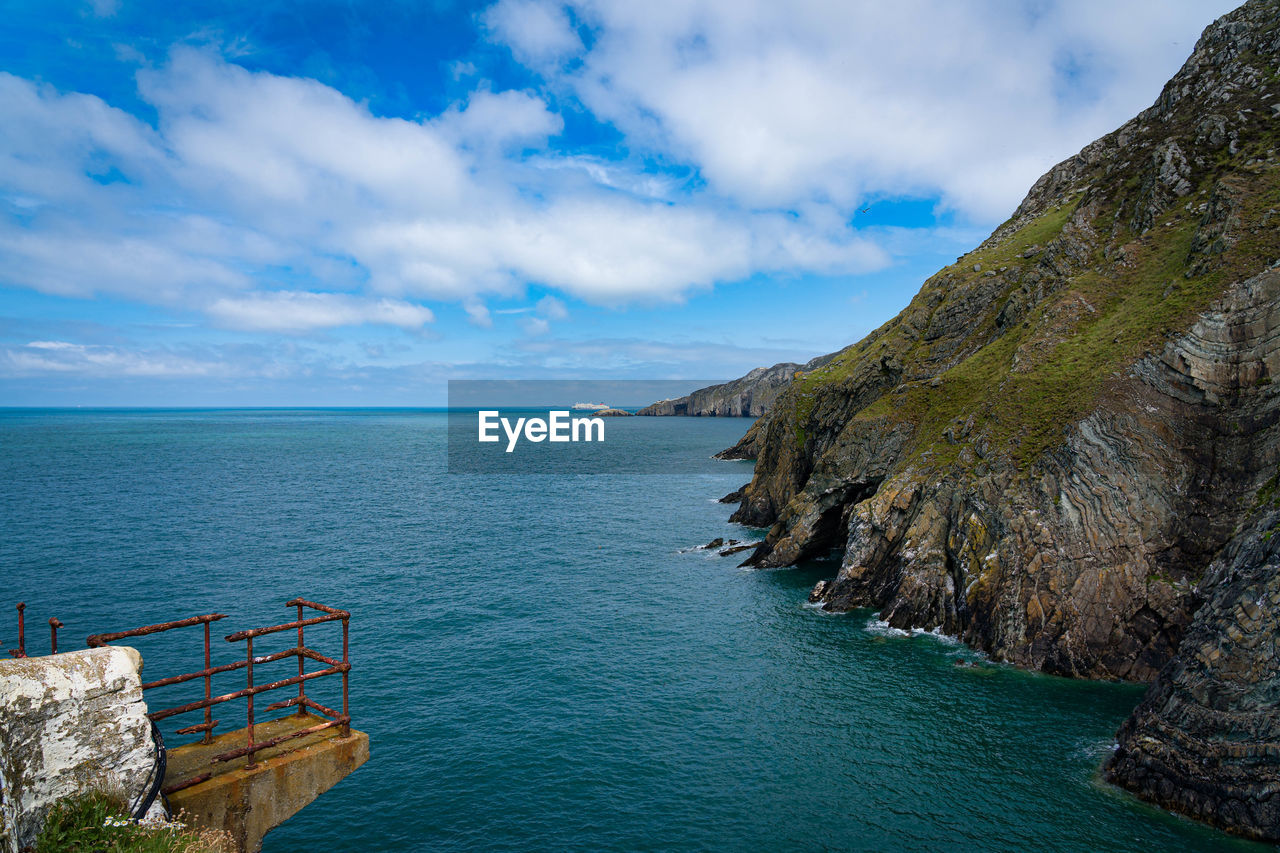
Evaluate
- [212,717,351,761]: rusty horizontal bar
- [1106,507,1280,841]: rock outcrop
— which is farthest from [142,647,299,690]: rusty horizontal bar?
[1106,507,1280,841]: rock outcrop

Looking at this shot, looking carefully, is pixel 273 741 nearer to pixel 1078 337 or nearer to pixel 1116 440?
pixel 1116 440

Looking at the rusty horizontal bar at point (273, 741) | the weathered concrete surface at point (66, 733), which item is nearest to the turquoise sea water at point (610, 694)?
the rusty horizontal bar at point (273, 741)

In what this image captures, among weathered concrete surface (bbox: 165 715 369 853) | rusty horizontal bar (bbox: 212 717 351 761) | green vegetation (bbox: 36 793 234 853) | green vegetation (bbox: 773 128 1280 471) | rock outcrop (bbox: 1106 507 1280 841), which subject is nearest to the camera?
green vegetation (bbox: 36 793 234 853)

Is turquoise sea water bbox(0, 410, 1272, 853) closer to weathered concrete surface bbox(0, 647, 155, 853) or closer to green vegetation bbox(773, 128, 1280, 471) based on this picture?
weathered concrete surface bbox(0, 647, 155, 853)

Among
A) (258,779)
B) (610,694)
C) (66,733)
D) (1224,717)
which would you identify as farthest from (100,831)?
(1224,717)

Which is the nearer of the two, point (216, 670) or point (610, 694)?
point (216, 670)

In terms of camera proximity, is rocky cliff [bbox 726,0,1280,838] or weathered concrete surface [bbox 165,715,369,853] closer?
weathered concrete surface [bbox 165,715,369,853]

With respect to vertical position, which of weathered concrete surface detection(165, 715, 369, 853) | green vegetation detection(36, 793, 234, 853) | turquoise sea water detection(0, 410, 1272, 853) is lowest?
turquoise sea water detection(0, 410, 1272, 853)

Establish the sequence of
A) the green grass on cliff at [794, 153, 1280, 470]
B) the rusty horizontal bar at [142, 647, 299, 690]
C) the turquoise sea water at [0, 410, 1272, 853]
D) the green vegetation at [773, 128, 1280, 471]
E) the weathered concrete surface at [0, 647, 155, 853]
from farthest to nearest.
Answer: the green vegetation at [773, 128, 1280, 471], the green grass on cliff at [794, 153, 1280, 470], the turquoise sea water at [0, 410, 1272, 853], the rusty horizontal bar at [142, 647, 299, 690], the weathered concrete surface at [0, 647, 155, 853]
